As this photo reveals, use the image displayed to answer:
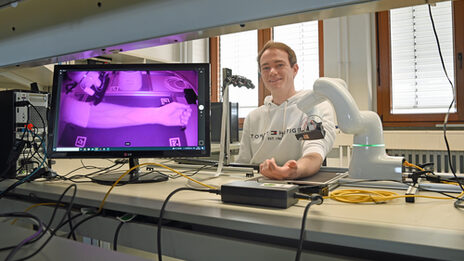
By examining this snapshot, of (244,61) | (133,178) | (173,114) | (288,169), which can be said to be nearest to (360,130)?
(288,169)

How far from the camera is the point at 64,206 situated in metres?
0.97

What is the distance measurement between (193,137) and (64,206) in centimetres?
44

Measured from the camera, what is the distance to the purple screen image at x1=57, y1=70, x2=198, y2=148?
1.14m

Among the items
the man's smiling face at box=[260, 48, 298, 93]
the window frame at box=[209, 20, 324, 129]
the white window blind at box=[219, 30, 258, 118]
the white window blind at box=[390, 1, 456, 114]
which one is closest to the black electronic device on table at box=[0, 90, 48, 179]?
the man's smiling face at box=[260, 48, 298, 93]

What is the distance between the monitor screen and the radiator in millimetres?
2199

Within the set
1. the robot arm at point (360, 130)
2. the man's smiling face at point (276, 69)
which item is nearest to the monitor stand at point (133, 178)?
the robot arm at point (360, 130)

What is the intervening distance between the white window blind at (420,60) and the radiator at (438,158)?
41cm

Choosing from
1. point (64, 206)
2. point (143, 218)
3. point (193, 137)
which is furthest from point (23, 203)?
point (193, 137)

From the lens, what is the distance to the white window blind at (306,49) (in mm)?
3488

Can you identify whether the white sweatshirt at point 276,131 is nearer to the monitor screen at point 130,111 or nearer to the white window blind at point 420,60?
the monitor screen at point 130,111

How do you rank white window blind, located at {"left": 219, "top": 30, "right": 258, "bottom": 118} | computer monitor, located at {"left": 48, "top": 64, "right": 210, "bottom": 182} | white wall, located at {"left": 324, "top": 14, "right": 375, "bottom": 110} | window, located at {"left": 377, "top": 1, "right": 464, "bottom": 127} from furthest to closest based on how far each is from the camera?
white window blind, located at {"left": 219, "top": 30, "right": 258, "bottom": 118} < white wall, located at {"left": 324, "top": 14, "right": 375, "bottom": 110} < window, located at {"left": 377, "top": 1, "right": 464, "bottom": 127} < computer monitor, located at {"left": 48, "top": 64, "right": 210, "bottom": 182}

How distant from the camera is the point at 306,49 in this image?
3551mm

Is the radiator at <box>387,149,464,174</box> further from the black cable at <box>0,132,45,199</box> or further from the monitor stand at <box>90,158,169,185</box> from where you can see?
the black cable at <box>0,132,45,199</box>

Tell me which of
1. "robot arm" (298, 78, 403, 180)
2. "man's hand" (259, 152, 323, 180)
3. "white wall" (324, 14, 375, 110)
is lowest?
"man's hand" (259, 152, 323, 180)
